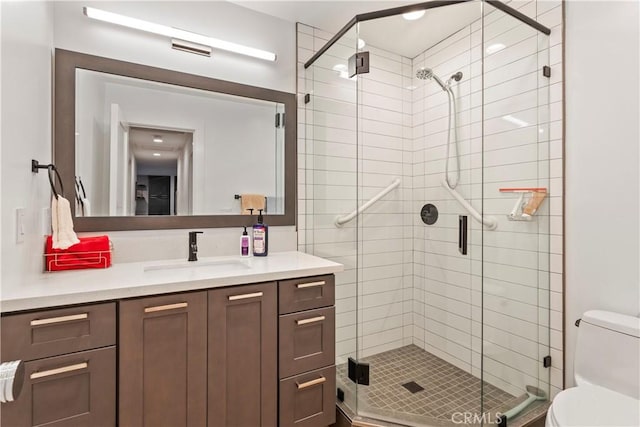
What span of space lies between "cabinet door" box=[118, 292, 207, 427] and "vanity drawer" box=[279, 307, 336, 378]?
370mm

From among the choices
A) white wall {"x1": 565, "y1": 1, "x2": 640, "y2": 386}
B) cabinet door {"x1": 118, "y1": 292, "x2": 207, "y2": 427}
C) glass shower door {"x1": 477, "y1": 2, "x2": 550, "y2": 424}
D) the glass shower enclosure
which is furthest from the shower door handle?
cabinet door {"x1": 118, "y1": 292, "x2": 207, "y2": 427}

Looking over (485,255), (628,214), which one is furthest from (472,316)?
(628,214)

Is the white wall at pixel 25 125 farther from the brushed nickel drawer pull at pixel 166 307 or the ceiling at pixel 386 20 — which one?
the ceiling at pixel 386 20

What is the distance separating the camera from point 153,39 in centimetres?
177

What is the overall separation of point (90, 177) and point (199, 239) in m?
0.64

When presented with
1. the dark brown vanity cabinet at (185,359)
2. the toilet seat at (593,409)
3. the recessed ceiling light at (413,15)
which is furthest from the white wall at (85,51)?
the toilet seat at (593,409)

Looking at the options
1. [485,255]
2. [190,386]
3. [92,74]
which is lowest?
[190,386]

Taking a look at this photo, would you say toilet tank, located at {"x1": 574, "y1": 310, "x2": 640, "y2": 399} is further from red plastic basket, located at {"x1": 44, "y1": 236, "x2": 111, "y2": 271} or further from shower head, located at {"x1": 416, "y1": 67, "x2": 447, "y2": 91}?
red plastic basket, located at {"x1": 44, "y1": 236, "x2": 111, "y2": 271}

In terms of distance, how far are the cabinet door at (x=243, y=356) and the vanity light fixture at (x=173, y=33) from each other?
147cm

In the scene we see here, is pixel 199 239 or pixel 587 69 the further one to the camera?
pixel 199 239

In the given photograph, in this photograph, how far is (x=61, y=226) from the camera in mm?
1342

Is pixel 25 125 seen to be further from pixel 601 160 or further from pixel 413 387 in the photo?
pixel 601 160

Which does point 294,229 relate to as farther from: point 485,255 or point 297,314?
point 485,255

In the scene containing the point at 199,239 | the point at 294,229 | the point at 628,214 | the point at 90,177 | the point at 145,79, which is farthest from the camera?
the point at 294,229
